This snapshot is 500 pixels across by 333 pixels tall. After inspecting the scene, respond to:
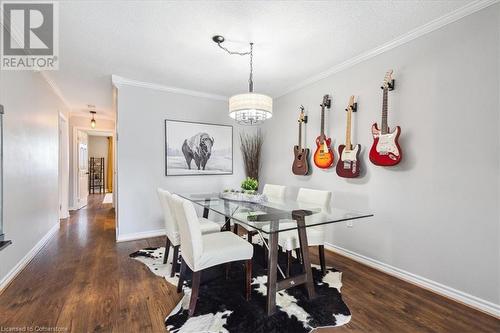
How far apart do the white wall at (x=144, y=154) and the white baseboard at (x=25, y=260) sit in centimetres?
92

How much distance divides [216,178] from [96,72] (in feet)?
7.72

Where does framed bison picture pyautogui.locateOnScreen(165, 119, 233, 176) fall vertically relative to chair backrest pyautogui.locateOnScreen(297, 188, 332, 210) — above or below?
above

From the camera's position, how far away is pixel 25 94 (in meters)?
2.66

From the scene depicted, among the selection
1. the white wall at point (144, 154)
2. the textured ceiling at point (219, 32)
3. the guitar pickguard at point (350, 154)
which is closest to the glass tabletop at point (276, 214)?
the guitar pickguard at point (350, 154)

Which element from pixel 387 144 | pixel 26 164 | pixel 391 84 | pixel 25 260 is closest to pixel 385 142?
pixel 387 144

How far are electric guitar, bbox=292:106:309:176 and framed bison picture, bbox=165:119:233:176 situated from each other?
129 cm

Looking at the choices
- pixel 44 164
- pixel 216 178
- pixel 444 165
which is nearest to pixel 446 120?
pixel 444 165

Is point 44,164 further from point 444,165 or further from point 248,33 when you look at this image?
point 444,165

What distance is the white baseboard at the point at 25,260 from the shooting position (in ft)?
7.13

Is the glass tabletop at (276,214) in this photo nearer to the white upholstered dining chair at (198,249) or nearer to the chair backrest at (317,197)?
the chair backrest at (317,197)

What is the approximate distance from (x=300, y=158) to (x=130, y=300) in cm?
269

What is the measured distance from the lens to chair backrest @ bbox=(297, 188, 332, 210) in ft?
8.54

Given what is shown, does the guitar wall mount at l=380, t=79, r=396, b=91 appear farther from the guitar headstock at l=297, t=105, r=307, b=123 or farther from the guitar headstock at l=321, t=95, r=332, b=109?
the guitar headstock at l=297, t=105, r=307, b=123

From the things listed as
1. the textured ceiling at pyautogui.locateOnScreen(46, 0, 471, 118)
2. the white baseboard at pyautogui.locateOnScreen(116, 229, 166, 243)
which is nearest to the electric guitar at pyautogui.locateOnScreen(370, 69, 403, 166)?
the textured ceiling at pyautogui.locateOnScreen(46, 0, 471, 118)
